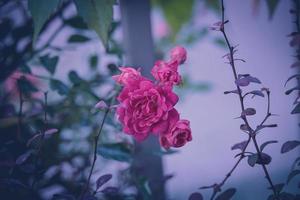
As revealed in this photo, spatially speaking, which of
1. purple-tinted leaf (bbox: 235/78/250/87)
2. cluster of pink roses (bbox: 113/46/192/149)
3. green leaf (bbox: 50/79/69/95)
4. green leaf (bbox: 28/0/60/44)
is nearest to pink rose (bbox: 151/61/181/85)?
cluster of pink roses (bbox: 113/46/192/149)

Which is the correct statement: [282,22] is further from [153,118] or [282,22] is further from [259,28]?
[153,118]

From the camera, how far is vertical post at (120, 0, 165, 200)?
3.40ft

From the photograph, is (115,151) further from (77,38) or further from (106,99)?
(77,38)

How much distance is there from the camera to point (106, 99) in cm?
93

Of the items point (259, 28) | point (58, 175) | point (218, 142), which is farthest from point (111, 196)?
point (259, 28)

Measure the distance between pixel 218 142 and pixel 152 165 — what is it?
837 mm

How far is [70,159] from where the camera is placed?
41.0 inches

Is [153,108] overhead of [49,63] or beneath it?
beneath

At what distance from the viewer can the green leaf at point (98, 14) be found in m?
0.66

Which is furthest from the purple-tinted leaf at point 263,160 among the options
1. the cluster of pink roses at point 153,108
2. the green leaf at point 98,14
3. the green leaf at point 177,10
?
the green leaf at point 177,10

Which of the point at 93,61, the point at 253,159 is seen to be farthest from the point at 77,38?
the point at 253,159

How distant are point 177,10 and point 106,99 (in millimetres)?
317

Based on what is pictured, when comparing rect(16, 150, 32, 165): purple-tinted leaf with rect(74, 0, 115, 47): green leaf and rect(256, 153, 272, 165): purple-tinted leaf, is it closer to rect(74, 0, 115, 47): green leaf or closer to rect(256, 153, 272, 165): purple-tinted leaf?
rect(74, 0, 115, 47): green leaf

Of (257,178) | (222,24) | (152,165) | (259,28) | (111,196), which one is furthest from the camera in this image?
(259,28)
